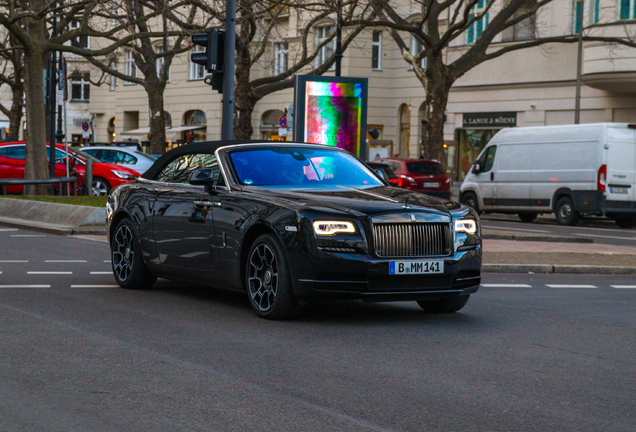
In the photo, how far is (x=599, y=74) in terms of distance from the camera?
36.0 m

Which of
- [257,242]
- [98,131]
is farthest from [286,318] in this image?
[98,131]

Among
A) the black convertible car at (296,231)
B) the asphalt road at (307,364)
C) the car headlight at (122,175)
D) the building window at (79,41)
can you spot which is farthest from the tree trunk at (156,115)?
the black convertible car at (296,231)

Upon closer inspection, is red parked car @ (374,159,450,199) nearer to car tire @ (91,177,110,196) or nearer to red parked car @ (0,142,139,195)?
red parked car @ (0,142,139,195)

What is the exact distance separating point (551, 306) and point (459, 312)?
1.25m

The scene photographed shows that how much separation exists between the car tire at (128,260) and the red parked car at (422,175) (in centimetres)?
2102

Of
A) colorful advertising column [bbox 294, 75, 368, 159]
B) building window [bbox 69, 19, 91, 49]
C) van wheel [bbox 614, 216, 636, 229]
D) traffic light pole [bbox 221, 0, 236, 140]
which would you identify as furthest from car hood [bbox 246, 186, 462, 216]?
van wheel [bbox 614, 216, 636, 229]

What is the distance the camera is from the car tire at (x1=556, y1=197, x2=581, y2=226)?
2766cm

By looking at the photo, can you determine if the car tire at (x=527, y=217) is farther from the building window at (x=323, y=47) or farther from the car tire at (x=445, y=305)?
the car tire at (x=445, y=305)

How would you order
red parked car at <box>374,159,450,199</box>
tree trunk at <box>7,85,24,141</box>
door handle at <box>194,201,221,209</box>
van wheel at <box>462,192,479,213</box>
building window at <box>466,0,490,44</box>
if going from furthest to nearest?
tree trunk at <box>7,85,24,141</box>
building window at <box>466,0,490,44</box>
red parked car at <box>374,159,450,199</box>
van wheel at <box>462,192,479,213</box>
door handle at <box>194,201,221,209</box>

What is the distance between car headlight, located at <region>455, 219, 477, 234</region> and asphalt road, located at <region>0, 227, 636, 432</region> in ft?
2.54

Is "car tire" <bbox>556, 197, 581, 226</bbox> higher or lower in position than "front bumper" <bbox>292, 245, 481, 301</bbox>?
lower

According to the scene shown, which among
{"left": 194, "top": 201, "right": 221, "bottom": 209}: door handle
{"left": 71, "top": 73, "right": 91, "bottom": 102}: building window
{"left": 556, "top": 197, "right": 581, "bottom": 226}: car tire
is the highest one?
{"left": 71, "top": 73, "right": 91, "bottom": 102}: building window

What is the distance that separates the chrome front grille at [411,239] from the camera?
844 centimetres

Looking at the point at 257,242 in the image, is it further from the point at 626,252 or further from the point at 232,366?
the point at 626,252
